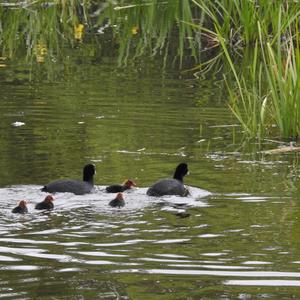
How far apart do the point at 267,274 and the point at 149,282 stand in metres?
0.86

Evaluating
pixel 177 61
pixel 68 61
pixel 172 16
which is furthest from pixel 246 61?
pixel 172 16

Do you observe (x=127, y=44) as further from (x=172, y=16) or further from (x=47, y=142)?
(x=47, y=142)

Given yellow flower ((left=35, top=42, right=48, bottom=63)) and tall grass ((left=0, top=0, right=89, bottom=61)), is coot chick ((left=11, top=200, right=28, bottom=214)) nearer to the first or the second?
yellow flower ((left=35, top=42, right=48, bottom=63))

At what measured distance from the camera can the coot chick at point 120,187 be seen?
37.1ft

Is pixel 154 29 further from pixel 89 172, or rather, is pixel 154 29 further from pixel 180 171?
pixel 89 172

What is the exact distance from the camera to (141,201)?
1118cm

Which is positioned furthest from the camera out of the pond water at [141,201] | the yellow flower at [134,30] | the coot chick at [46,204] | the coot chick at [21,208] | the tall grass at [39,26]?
the yellow flower at [134,30]

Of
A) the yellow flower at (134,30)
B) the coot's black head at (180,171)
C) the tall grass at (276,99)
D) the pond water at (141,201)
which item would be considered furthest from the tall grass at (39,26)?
the coot's black head at (180,171)

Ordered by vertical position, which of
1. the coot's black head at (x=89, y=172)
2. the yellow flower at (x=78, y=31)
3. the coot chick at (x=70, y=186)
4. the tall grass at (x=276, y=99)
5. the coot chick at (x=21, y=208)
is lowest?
the coot chick at (x=21, y=208)

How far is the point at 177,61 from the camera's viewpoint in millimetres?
20781

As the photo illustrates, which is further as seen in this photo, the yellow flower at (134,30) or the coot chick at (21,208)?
the yellow flower at (134,30)

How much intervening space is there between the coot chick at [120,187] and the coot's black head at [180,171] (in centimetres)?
44

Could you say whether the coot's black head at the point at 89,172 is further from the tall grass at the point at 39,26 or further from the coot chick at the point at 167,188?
the tall grass at the point at 39,26

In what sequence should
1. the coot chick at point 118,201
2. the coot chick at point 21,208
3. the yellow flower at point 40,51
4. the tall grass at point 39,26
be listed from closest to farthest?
1. the coot chick at point 21,208
2. the coot chick at point 118,201
3. the yellow flower at point 40,51
4. the tall grass at point 39,26
